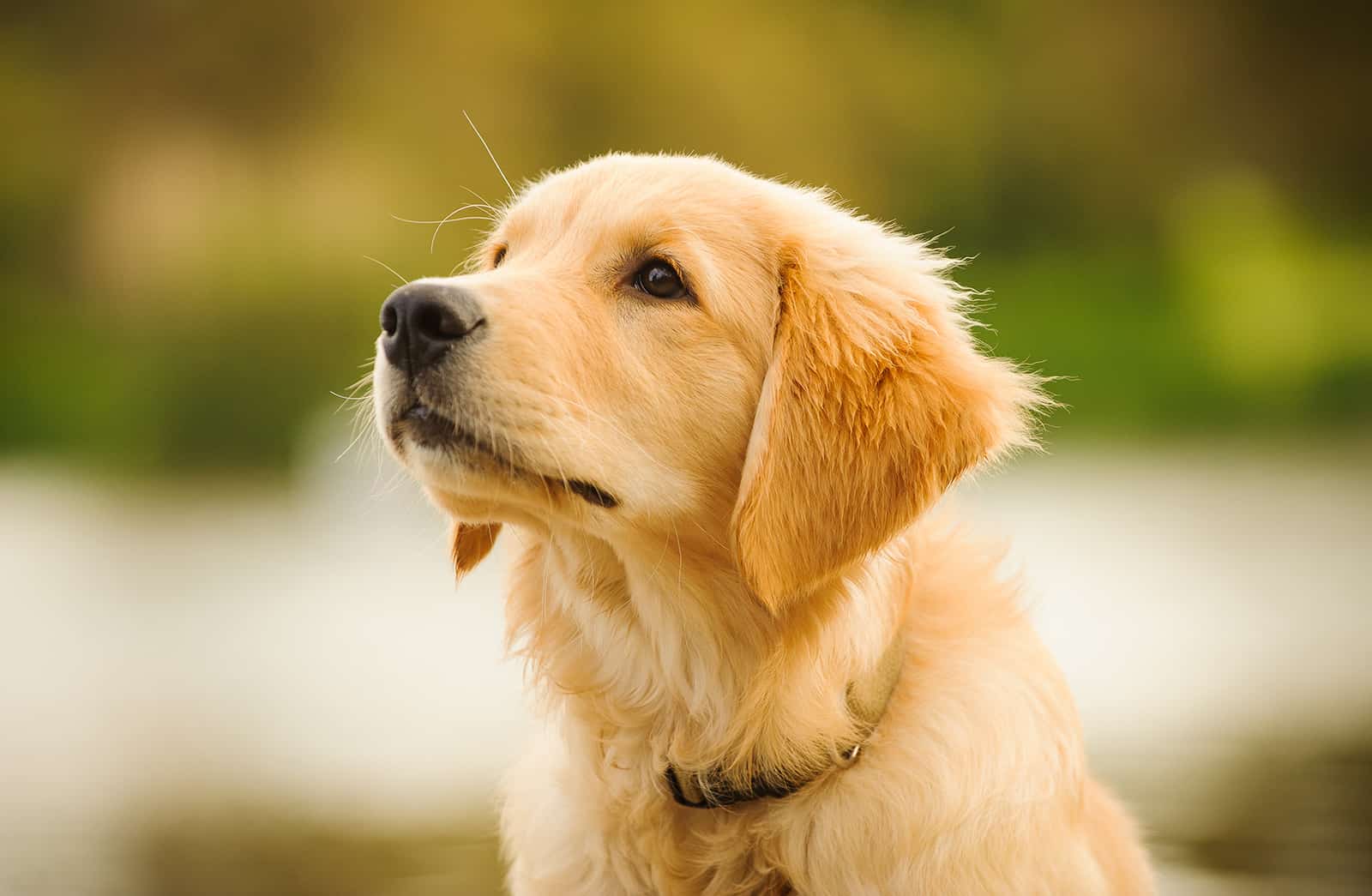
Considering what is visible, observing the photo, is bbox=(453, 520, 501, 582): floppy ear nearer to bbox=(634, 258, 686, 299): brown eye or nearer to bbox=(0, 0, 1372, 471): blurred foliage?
bbox=(634, 258, 686, 299): brown eye

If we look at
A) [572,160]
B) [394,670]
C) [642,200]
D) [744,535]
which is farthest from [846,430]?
[572,160]

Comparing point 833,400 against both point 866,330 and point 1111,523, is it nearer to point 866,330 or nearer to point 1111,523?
point 866,330

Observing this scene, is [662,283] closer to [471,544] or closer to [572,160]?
[471,544]

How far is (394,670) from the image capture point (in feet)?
18.2

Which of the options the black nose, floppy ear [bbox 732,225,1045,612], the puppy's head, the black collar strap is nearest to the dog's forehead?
the puppy's head

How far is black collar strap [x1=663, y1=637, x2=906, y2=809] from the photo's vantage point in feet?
7.74

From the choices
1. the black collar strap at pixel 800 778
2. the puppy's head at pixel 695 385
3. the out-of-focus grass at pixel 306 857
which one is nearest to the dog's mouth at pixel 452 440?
the puppy's head at pixel 695 385

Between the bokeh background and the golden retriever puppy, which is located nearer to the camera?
the golden retriever puppy

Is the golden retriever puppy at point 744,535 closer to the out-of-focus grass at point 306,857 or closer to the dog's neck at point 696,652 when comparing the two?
the dog's neck at point 696,652

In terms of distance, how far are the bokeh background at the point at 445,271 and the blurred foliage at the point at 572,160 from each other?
4 cm

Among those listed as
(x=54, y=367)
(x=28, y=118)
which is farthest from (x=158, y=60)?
(x=54, y=367)

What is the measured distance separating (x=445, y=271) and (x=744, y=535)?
4.85m

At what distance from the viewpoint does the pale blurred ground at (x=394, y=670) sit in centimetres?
385

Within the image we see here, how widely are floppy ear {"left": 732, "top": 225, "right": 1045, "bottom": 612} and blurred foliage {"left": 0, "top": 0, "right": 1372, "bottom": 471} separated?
8.57m
